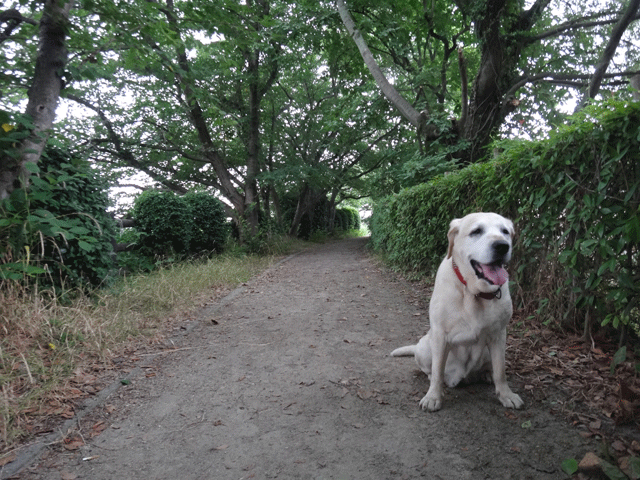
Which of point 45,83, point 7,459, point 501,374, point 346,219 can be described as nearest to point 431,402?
point 501,374

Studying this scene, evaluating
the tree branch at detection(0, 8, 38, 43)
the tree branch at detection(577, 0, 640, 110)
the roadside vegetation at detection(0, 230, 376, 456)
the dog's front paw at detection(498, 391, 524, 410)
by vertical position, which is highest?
the tree branch at detection(577, 0, 640, 110)

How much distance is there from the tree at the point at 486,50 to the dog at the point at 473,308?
4.81 m

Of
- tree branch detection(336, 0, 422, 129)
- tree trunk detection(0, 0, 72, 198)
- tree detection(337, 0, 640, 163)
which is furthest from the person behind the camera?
tree branch detection(336, 0, 422, 129)

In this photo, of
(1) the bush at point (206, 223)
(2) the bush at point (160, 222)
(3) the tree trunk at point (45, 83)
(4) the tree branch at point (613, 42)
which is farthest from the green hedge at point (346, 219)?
(3) the tree trunk at point (45, 83)

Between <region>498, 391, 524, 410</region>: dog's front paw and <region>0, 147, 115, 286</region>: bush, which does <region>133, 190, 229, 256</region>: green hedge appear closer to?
<region>0, 147, 115, 286</region>: bush

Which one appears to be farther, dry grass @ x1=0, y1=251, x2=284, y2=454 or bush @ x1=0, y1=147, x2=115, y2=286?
bush @ x1=0, y1=147, x2=115, y2=286

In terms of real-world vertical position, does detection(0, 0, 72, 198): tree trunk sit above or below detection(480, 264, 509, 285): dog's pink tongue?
above

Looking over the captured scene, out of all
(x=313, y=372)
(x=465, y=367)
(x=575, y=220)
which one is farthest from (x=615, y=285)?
(x=313, y=372)

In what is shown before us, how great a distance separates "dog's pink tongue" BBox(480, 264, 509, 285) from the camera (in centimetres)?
220

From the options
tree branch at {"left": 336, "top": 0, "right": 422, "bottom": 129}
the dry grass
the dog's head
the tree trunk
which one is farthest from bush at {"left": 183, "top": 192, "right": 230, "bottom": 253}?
the dog's head

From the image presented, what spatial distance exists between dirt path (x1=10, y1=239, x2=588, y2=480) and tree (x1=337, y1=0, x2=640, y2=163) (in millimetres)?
5185

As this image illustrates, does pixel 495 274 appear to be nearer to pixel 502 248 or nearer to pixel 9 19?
pixel 502 248

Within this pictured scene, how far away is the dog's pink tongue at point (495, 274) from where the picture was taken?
220cm

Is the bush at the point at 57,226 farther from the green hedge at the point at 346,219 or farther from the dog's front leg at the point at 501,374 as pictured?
the green hedge at the point at 346,219
